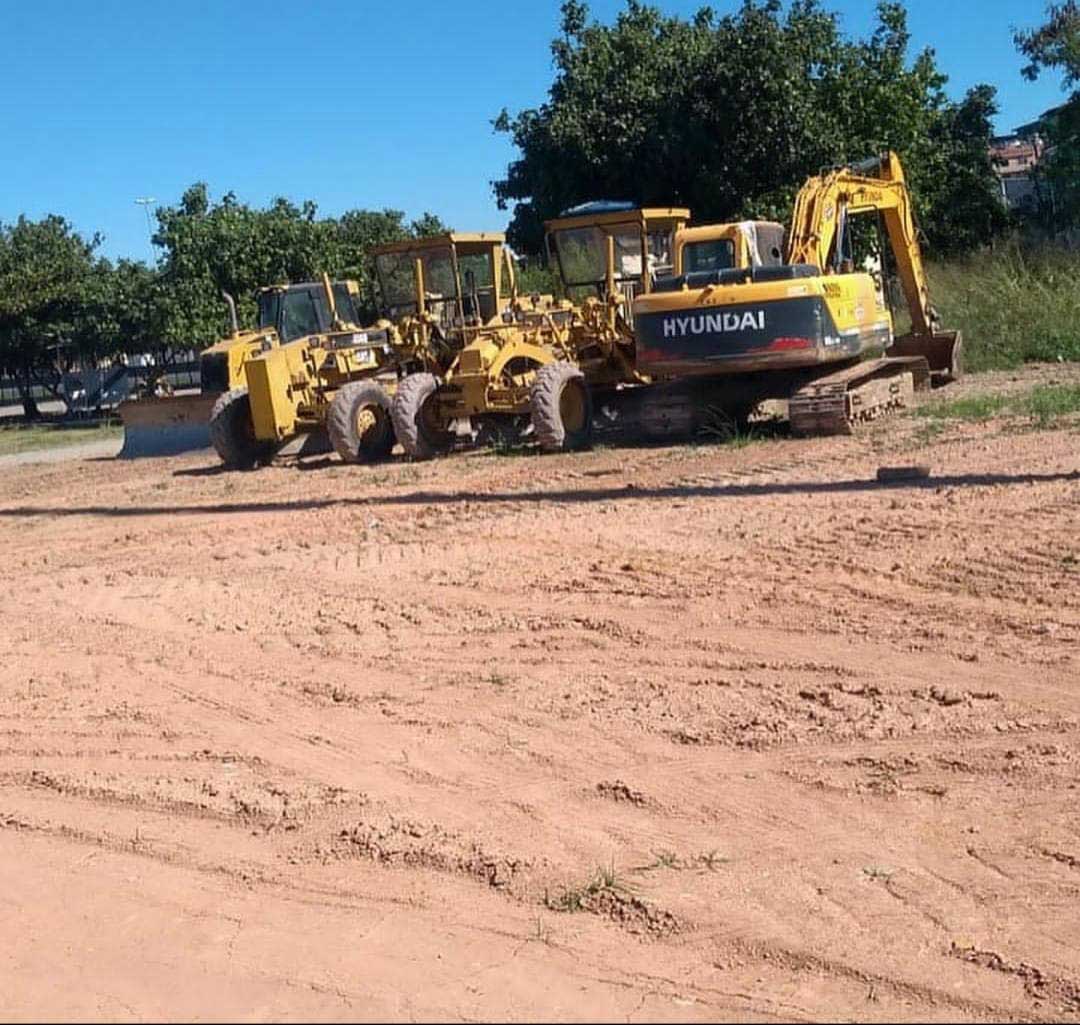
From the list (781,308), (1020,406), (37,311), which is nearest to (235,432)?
(781,308)

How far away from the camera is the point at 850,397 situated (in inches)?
611

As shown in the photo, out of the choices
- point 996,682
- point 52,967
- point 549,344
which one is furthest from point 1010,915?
point 549,344

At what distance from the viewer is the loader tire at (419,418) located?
17.2 metres

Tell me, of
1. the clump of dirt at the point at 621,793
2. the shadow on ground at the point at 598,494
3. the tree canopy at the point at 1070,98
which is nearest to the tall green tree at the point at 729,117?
the tree canopy at the point at 1070,98

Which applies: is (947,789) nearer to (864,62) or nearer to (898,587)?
(898,587)

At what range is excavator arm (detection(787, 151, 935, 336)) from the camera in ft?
56.1

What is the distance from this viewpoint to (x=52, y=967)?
474 cm

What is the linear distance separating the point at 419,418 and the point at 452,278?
100 inches

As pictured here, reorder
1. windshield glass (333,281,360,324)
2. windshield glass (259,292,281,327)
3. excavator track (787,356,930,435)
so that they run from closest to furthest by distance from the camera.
→ excavator track (787,356,930,435) → windshield glass (333,281,360,324) → windshield glass (259,292,281,327)

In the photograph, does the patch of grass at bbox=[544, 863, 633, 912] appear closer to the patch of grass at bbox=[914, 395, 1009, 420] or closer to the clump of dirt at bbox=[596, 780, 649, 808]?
the clump of dirt at bbox=[596, 780, 649, 808]

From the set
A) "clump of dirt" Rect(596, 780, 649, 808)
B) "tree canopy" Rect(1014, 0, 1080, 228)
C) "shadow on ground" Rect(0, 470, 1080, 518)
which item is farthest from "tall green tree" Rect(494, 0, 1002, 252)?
"clump of dirt" Rect(596, 780, 649, 808)

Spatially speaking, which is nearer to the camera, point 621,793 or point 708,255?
point 621,793

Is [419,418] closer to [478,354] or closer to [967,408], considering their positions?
[478,354]

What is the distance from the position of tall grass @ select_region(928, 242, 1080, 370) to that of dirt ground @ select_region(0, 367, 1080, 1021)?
11.5 m
